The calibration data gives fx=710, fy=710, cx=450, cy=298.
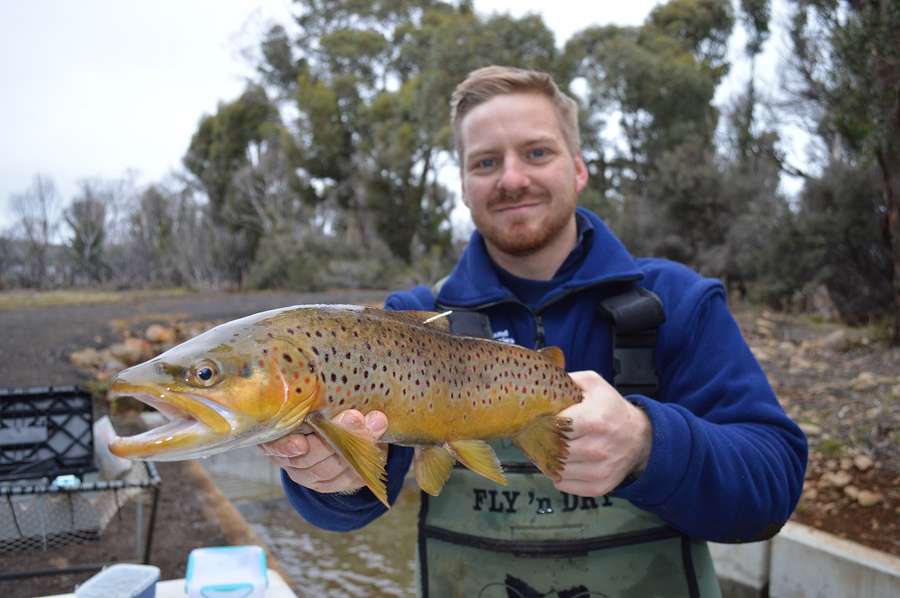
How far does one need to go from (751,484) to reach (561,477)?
2.15ft

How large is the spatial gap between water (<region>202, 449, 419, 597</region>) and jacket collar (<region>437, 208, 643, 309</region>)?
3300mm

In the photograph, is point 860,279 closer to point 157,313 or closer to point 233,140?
point 157,313

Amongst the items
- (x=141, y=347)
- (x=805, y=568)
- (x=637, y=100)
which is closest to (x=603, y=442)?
(x=805, y=568)

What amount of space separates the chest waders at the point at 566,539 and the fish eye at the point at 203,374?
1.23m

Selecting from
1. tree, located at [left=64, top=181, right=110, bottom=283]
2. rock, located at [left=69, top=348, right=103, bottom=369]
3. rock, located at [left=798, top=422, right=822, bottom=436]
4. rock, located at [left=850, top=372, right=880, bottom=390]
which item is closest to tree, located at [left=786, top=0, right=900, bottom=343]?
rock, located at [left=850, top=372, right=880, bottom=390]

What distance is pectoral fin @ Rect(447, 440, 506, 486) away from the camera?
2.12 m

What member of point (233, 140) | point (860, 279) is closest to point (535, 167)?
point (860, 279)

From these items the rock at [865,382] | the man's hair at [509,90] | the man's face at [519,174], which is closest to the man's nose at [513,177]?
the man's face at [519,174]

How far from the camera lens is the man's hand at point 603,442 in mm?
2012

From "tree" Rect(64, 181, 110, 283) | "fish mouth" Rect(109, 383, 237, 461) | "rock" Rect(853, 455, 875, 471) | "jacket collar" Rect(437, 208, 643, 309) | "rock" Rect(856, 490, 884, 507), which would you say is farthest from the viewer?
"tree" Rect(64, 181, 110, 283)

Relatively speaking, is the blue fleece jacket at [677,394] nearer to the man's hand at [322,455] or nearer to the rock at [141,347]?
the man's hand at [322,455]

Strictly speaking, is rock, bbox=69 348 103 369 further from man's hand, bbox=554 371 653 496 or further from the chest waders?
man's hand, bbox=554 371 653 496

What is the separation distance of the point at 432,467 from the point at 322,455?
34cm

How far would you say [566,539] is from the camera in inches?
101
